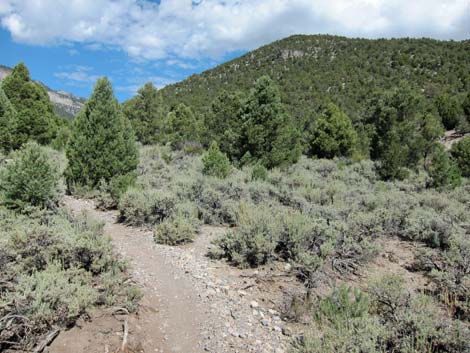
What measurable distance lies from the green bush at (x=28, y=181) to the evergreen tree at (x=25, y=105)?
14.1 meters

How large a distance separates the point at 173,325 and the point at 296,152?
16.3m

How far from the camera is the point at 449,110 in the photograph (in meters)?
32.8

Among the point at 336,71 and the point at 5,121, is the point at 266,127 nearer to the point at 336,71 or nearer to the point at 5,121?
the point at 5,121

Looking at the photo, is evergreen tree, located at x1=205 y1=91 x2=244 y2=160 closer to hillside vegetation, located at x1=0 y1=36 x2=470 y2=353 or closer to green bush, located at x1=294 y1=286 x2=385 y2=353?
hillside vegetation, located at x1=0 y1=36 x2=470 y2=353

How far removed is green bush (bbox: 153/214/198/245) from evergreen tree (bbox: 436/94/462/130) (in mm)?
33875

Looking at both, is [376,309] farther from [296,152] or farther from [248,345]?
[296,152]

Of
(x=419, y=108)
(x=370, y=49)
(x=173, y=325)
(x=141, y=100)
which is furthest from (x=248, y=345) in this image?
(x=370, y=49)

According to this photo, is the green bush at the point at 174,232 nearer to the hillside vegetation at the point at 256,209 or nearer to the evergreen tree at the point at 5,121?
the hillside vegetation at the point at 256,209

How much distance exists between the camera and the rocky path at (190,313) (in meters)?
3.92

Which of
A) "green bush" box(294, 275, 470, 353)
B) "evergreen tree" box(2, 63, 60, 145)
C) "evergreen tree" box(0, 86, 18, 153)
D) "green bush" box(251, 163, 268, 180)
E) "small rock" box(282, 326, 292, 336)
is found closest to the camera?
"green bush" box(294, 275, 470, 353)

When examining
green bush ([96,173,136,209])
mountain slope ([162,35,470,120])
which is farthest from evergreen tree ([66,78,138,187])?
mountain slope ([162,35,470,120])

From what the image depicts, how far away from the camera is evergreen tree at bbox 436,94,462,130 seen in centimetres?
3248

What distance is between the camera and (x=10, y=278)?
162 inches

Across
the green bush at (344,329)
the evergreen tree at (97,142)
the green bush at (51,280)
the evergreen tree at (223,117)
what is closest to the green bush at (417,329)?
the green bush at (344,329)
